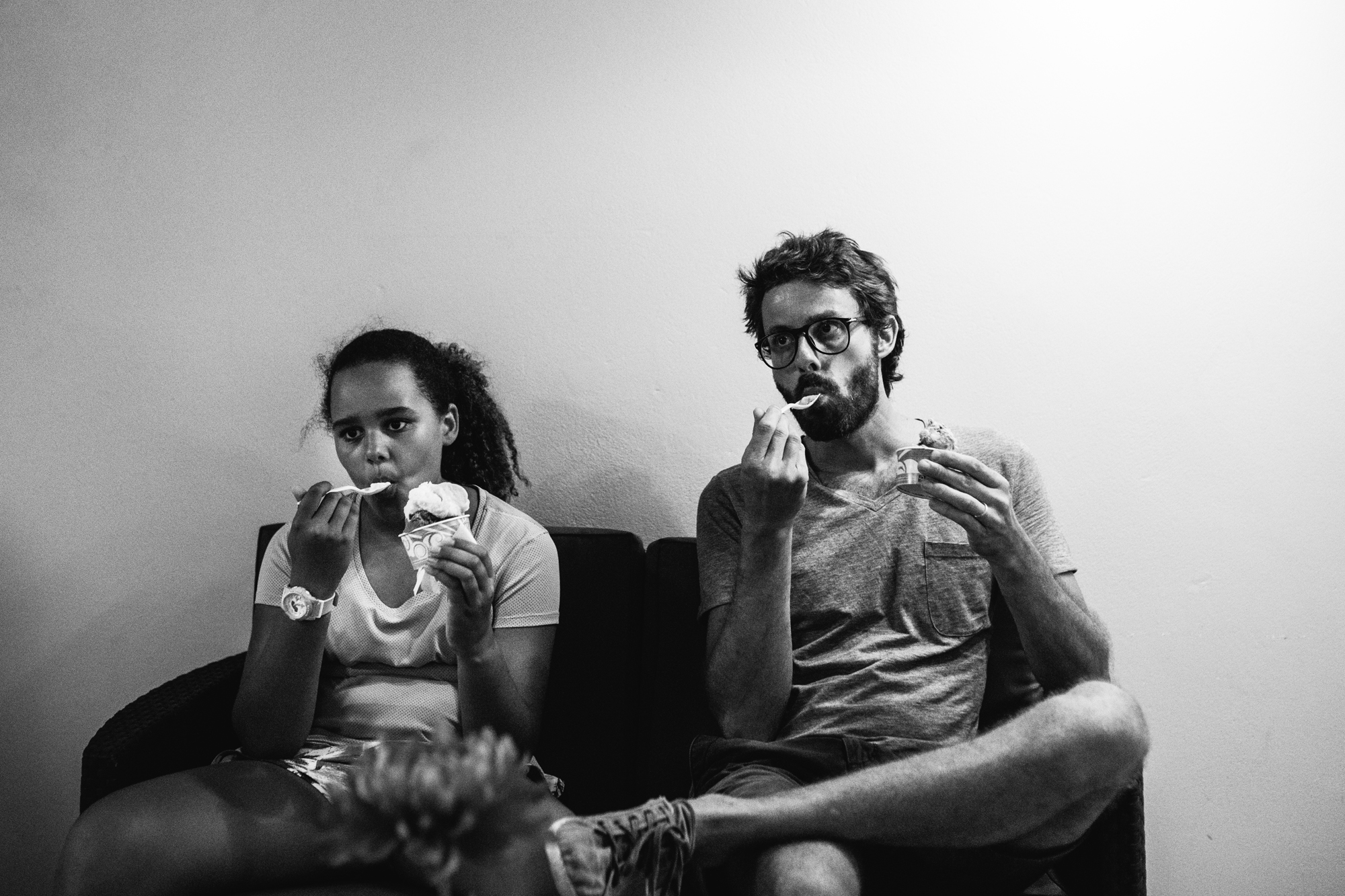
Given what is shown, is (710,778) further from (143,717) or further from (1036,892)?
(143,717)

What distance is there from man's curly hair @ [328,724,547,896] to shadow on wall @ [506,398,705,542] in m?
1.30

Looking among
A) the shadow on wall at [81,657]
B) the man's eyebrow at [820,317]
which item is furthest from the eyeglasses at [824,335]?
the shadow on wall at [81,657]

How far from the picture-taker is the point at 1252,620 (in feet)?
6.61

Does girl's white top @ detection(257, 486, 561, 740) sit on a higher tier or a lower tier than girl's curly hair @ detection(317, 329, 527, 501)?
lower

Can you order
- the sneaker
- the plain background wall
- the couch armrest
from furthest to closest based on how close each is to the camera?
the plain background wall < the couch armrest < the sneaker

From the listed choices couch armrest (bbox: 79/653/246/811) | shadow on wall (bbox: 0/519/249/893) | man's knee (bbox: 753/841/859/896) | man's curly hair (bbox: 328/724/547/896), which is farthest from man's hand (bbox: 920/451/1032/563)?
shadow on wall (bbox: 0/519/249/893)

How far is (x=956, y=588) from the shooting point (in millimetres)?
1677

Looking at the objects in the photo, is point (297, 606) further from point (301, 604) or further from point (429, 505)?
point (429, 505)

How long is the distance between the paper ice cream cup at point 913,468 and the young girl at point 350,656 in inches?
25.2

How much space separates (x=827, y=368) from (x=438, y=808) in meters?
1.15

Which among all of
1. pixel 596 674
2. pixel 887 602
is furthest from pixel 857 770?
pixel 596 674

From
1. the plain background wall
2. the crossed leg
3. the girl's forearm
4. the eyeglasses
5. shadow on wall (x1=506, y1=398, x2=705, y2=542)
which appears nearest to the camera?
the crossed leg

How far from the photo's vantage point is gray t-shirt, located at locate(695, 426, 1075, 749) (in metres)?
1.60

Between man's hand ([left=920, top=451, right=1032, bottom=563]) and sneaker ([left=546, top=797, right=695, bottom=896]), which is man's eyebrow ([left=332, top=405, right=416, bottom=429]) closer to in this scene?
sneaker ([left=546, top=797, right=695, bottom=896])
